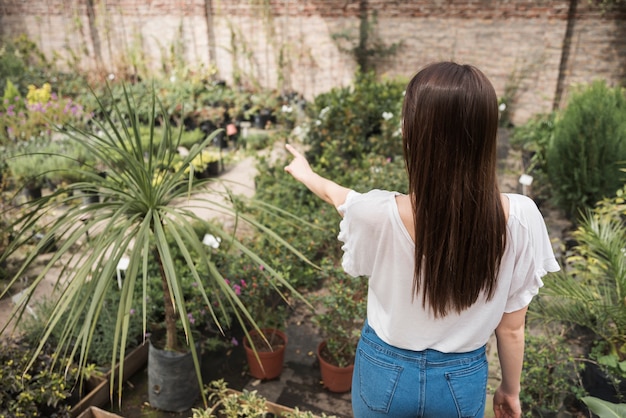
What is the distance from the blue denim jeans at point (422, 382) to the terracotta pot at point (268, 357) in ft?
5.50

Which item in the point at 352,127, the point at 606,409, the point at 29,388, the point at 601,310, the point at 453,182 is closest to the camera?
the point at 453,182

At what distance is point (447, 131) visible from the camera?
1.08 m

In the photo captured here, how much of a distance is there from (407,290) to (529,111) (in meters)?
7.22

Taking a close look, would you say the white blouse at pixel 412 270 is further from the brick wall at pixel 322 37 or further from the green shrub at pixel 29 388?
the brick wall at pixel 322 37

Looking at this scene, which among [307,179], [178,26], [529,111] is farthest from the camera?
[178,26]

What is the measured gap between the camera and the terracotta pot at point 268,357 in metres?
2.96

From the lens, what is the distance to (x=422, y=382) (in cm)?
128

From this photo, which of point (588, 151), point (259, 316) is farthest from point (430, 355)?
point (588, 151)

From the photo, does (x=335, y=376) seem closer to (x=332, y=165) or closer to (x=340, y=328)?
(x=340, y=328)

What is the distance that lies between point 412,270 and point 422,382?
0.30 m

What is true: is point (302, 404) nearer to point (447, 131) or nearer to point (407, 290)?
point (407, 290)

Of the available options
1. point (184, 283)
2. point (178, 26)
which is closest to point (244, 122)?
point (178, 26)

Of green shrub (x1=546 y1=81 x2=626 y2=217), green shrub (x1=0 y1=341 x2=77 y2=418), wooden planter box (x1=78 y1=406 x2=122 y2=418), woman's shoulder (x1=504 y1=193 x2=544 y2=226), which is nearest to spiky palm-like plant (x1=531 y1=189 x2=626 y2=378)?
woman's shoulder (x1=504 y1=193 x2=544 y2=226)

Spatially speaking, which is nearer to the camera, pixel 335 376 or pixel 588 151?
pixel 335 376
